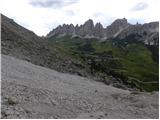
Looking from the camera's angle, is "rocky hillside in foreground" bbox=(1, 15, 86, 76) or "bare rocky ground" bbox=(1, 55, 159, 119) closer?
"bare rocky ground" bbox=(1, 55, 159, 119)

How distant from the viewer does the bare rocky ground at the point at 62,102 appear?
23375mm

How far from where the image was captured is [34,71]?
3909cm

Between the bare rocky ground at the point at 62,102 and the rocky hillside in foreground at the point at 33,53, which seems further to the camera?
the rocky hillside in foreground at the point at 33,53

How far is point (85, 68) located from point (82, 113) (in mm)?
27521

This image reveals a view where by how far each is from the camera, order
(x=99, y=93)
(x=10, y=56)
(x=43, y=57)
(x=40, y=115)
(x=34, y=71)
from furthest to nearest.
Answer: (x=43, y=57) < (x=10, y=56) < (x=34, y=71) < (x=99, y=93) < (x=40, y=115)

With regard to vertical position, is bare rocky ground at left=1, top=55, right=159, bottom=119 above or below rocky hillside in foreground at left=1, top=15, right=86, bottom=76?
below

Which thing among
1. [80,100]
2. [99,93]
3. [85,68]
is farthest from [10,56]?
[80,100]

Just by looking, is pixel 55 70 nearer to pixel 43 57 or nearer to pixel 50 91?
pixel 43 57

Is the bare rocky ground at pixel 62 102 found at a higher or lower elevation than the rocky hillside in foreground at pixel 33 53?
lower

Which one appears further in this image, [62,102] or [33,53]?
[33,53]

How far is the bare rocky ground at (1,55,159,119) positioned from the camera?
23.4 m

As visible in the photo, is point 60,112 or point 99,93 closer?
point 60,112

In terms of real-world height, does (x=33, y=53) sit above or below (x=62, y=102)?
above

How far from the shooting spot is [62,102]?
86.9 ft
